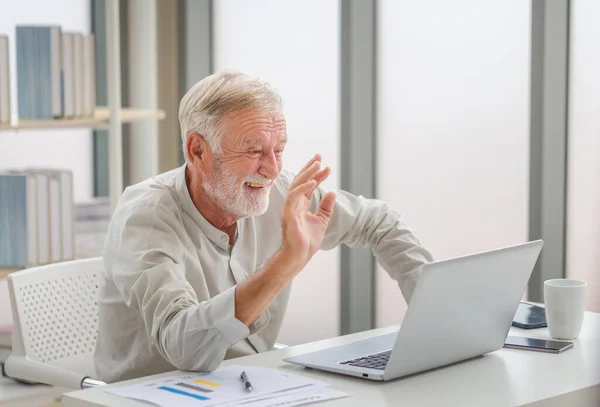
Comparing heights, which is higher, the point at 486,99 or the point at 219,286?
the point at 486,99

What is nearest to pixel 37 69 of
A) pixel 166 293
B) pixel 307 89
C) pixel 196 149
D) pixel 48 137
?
pixel 48 137

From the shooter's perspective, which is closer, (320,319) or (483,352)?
(483,352)

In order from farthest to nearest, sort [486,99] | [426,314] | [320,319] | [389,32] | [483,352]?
[320,319]
[389,32]
[486,99]
[483,352]
[426,314]

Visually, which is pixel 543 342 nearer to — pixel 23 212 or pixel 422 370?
pixel 422 370

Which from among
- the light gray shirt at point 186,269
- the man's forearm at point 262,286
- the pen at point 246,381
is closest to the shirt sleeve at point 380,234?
the light gray shirt at point 186,269

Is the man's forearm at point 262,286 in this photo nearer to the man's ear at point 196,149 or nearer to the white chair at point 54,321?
the man's ear at point 196,149

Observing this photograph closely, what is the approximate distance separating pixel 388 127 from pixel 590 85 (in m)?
0.92

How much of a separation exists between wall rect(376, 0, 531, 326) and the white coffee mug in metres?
1.45

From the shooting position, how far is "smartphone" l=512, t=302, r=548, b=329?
232cm

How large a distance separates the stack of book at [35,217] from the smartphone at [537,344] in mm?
1957

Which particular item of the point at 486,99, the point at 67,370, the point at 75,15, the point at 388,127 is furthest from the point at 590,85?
the point at 75,15

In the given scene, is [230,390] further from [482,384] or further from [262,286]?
[482,384]

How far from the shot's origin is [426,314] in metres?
1.81

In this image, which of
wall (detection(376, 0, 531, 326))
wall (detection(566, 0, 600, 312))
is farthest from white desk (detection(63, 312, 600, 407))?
wall (detection(376, 0, 531, 326))
